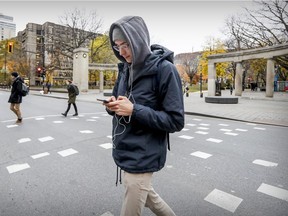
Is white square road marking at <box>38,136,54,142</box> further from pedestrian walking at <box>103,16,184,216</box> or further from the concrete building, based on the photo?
the concrete building

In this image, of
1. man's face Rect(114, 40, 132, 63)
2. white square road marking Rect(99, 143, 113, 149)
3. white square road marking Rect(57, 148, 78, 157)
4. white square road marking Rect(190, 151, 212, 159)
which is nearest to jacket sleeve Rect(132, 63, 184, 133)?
man's face Rect(114, 40, 132, 63)

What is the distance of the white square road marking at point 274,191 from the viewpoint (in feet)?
10.5

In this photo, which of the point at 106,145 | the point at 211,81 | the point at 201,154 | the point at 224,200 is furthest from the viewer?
the point at 211,81

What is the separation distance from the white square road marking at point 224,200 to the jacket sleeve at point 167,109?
1.80m

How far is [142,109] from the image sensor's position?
166cm

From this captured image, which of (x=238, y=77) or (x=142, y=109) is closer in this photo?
(x=142, y=109)

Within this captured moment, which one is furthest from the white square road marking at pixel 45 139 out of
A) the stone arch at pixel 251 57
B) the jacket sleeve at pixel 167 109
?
the stone arch at pixel 251 57

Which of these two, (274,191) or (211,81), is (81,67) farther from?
(274,191)

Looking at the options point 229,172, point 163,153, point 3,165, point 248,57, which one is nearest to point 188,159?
point 229,172

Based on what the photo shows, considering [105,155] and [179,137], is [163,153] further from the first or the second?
[179,137]

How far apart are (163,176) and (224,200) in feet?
3.59

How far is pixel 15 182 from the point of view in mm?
3590

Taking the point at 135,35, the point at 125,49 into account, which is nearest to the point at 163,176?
the point at 125,49

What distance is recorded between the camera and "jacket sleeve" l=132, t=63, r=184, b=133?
5.44 ft
